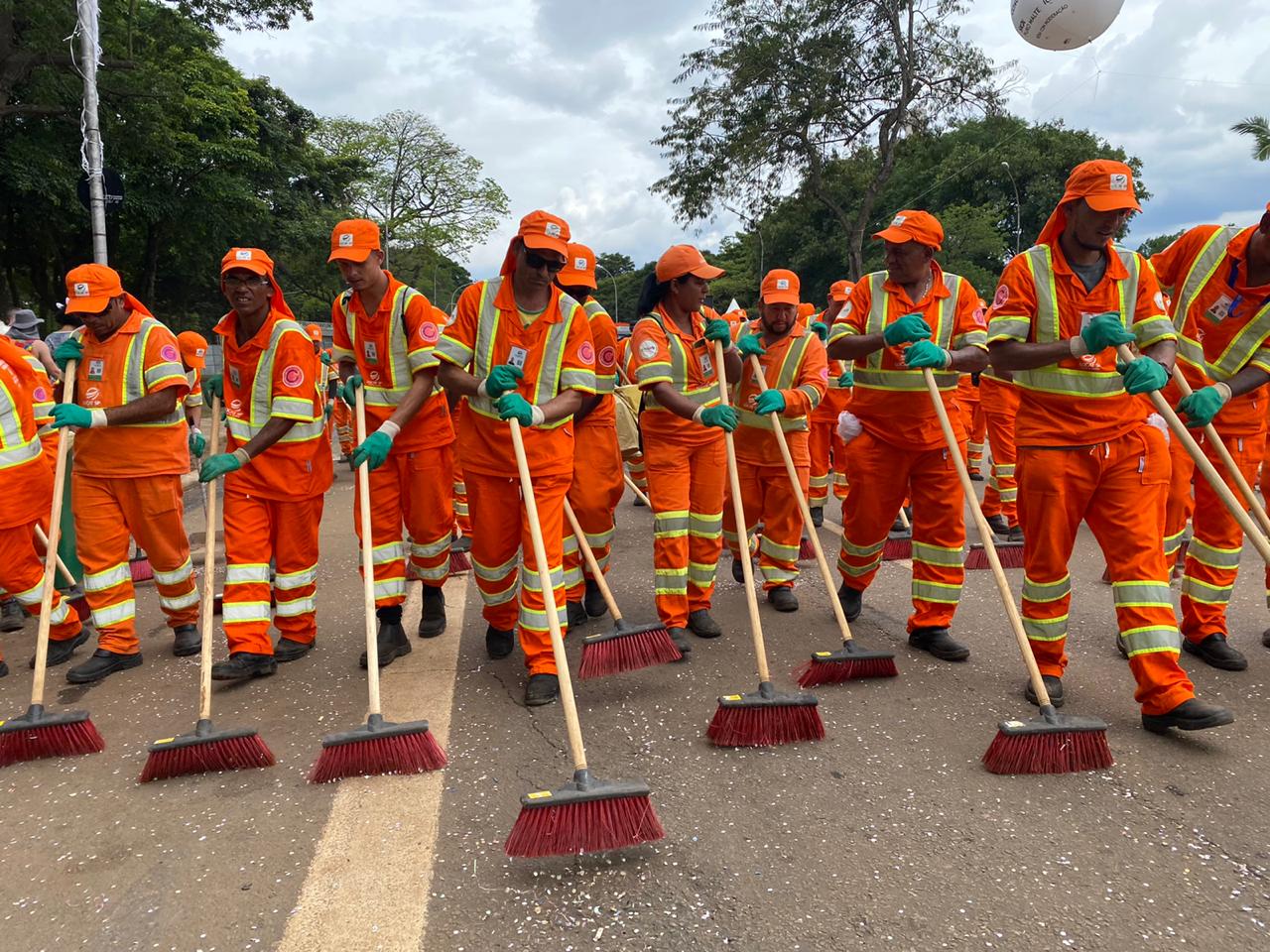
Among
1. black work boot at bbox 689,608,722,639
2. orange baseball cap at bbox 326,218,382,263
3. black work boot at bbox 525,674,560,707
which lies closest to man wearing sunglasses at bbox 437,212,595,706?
black work boot at bbox 525,674,560,707

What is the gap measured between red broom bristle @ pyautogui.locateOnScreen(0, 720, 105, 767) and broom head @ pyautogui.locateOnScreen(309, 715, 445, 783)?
1.04 m

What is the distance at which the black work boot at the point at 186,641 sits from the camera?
432cm

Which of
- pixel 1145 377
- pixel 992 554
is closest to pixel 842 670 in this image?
pixel 992 554

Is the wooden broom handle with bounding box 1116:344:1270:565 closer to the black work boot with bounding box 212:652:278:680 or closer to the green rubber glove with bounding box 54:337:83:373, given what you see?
the black work boot with bounding box 212:652:278:680

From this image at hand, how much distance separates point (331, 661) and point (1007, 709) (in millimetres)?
3239

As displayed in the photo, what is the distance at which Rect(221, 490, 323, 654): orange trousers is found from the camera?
3.86 meters

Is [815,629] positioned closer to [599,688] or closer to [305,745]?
[599,688]

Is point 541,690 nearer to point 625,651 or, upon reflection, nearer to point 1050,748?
point 625,651

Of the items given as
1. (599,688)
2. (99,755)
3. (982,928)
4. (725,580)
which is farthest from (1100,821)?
(99,755)

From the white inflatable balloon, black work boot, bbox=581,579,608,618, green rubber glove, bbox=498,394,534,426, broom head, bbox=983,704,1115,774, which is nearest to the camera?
broom head, bbox=983,704,1115,774

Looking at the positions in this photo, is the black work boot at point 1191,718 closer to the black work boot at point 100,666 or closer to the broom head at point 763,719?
the broom head at point 763,719

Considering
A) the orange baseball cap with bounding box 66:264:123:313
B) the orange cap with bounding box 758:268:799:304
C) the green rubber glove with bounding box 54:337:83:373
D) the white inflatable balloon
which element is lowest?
the green rubber glove with bounding box 54:337:83:373

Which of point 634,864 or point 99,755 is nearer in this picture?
point 634,864

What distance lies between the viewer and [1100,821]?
2.53 meters
